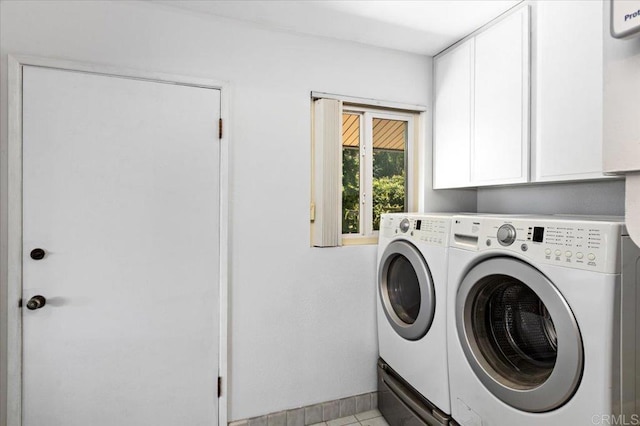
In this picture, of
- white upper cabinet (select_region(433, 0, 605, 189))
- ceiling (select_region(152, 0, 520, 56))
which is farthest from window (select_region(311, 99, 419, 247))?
ceiling (select_region(152, 0, 520, 56))

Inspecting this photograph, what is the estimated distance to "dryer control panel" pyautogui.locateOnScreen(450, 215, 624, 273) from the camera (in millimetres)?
959

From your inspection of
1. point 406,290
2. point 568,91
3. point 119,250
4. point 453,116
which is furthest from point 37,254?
point 568,91

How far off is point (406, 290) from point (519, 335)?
2.21 ft

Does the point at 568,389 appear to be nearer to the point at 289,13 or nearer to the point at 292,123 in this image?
the point at 292,123

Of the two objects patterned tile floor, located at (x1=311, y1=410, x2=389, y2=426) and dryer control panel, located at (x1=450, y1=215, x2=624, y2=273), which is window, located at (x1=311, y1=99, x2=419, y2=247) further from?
patterned tile floor, located at (x1=311, y1=410, x2=389, y2=426)

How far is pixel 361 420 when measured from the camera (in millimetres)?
2021

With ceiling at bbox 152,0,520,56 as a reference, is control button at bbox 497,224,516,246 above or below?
below

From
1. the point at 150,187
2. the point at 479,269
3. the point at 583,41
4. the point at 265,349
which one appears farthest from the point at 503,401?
the point at 150,187

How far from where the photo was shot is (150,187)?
1674mm

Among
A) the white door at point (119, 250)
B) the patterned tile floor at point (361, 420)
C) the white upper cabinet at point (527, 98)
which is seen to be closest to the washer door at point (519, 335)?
the white upper cabinet at point (527, 98)

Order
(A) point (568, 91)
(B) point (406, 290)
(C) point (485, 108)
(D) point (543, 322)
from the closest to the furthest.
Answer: (D) point (543, 322)
(A) point (568, 91)
(C) point (485, 108)
(B) point (406, 290)

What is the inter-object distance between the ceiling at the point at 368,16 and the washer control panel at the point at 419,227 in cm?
110

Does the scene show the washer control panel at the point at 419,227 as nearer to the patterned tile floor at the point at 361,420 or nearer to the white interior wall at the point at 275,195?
the white interior wall at the point at 275,195

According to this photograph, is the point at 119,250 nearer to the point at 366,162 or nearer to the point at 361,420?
the point at 366,162
